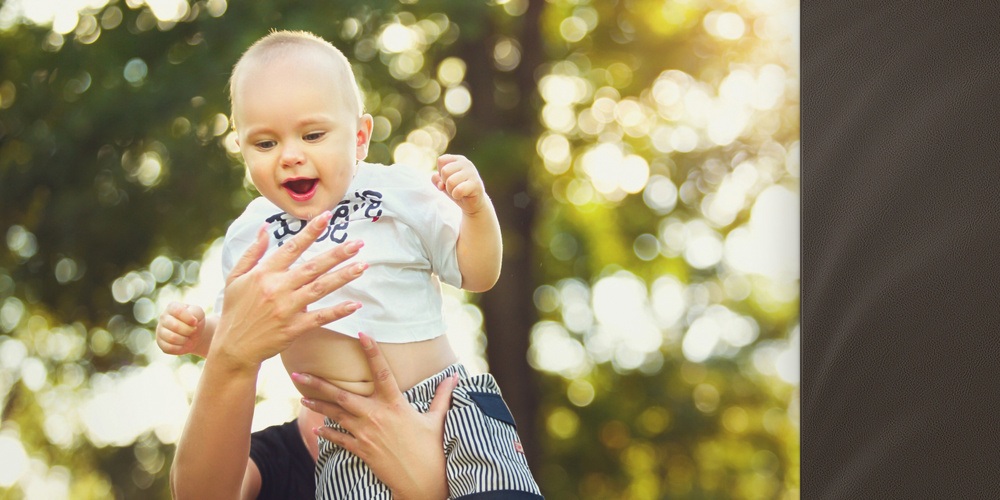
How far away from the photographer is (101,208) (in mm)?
2713

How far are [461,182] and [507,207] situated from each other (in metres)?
1.90

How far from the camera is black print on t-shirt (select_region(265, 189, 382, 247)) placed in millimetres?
931

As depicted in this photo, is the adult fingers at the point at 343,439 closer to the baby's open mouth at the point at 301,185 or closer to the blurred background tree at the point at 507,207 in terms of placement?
the baby's open mouth at the point at 301,185

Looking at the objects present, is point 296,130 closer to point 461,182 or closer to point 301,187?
point 301,187

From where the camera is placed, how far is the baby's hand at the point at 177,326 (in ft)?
2.90

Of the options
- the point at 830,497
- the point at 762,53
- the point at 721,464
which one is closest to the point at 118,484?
the point at 721,464

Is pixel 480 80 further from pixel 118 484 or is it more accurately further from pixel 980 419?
pixel 118 484

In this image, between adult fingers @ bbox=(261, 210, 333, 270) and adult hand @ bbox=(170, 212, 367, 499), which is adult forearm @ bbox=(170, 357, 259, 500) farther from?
adult fingers @ bbox=(261, 210, 333, 270)

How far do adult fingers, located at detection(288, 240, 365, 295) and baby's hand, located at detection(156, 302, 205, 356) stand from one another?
16 cm

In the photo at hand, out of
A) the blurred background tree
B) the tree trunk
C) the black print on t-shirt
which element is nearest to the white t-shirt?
the black print on t-shirt

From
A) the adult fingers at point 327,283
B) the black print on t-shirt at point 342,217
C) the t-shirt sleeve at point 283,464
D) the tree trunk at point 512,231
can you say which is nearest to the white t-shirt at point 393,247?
the black print on t-shirt at point 342,217

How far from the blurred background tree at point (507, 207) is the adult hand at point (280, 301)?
143 centimetres

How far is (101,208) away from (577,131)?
1758mm

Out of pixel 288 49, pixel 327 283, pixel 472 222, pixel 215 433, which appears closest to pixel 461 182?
pixel 472 222
